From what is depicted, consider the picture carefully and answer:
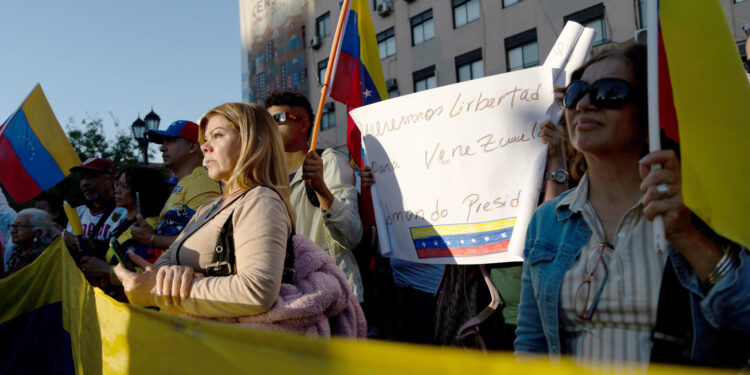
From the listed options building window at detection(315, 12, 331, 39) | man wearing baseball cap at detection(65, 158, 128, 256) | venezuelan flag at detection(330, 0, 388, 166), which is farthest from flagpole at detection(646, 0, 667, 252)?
building window at detection(315, 12, 331, 39)

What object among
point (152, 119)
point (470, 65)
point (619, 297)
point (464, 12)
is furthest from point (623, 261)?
point (464, 12)

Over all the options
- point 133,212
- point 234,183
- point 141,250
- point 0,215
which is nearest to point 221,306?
point 234,183

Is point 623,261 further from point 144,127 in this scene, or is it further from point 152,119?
point 144,127

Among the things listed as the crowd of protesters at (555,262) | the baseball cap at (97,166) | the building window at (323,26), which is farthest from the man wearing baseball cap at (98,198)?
the building window at (323,26)

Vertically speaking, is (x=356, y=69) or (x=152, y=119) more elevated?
(x=152, y=119)

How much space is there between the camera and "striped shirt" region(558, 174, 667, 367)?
1407 mm

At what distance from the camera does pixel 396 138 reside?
2801 millimetres

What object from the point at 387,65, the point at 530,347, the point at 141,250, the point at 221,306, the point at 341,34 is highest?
the point at 387,65

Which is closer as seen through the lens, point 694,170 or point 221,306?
point 694,170

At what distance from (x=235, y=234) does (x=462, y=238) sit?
111cm

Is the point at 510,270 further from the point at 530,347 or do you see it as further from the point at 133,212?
the point at 133,212

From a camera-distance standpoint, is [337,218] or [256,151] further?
[337,218]

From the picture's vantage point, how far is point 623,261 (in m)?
1.48

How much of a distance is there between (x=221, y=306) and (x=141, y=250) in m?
2.17
